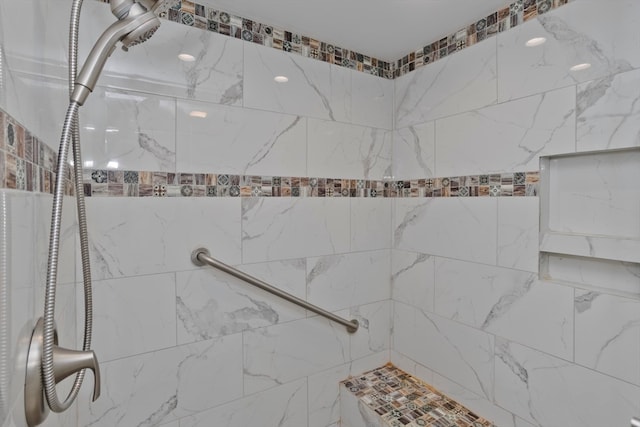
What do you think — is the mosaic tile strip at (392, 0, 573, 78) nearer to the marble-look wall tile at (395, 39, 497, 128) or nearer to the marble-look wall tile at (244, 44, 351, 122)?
the marble-look wall tile at (395, 39, 497, 128)

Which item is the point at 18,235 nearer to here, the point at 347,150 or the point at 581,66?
the point at 347,150

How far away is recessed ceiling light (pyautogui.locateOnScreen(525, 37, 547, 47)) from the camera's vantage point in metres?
1.21

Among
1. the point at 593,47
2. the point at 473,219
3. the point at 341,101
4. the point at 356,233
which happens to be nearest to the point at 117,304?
the point at 356,233

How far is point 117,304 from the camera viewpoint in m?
1.13

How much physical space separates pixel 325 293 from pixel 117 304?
915 mm

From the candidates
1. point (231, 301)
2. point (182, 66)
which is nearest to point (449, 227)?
point (231, 301)

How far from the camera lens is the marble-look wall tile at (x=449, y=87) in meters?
1.40

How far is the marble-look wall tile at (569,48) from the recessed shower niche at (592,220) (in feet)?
0.95

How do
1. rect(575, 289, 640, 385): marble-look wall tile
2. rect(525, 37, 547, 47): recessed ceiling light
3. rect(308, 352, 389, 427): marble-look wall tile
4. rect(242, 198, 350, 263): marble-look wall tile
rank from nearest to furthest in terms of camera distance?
rect(575, 289, 640, 385): marble-look wall tile < rect(525, 37, 547, 47): recessed ceiling light < rect(242, 198, 350, 263): marble-look wall tile < rect(308, 352, 389, 427): marble-look wall tile

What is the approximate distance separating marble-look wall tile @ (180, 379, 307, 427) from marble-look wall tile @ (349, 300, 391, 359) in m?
0.36

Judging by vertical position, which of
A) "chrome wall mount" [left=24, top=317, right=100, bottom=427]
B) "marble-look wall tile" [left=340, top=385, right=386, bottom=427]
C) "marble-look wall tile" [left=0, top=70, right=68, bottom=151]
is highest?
"marble-look wall tile" [left=0, top=70, right=68, bottom=151]

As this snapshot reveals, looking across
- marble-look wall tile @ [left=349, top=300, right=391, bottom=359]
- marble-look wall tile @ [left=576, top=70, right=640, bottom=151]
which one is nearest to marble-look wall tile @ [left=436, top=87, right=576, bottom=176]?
marble-look wall tile @ [left=576, top=70, right=640, bottom=151]

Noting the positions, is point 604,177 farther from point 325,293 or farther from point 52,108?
point 52,108

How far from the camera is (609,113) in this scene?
1046mm
